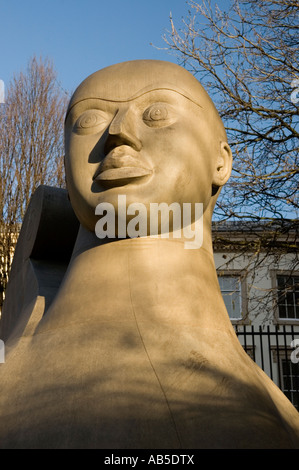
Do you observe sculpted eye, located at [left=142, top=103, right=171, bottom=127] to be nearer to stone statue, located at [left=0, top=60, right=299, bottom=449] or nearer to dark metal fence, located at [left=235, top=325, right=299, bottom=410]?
stone statue, located at [left=0, top=60, right=299, bottom=449]

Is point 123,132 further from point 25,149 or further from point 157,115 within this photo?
point 25,149

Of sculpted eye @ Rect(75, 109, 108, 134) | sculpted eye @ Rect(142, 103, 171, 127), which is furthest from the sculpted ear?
sculpted eye @ Rect(75, 109, 108, 134)

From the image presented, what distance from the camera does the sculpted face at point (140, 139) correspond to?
136 inches

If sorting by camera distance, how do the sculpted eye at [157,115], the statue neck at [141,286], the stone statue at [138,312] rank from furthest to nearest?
the sculpted eye at [157,115] < the statue neck at [141,286] < the stone statue at [138,312]

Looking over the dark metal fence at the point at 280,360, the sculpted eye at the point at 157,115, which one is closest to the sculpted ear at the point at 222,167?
the sculpted eye at the point at 157,115

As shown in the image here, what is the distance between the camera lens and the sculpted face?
11.3 ft

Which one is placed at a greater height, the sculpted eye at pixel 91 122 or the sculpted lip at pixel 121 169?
the sculpted eye at pixel 91 122

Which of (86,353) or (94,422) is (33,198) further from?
(94,422)

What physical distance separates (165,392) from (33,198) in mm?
2538

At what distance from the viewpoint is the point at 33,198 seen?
4.82m

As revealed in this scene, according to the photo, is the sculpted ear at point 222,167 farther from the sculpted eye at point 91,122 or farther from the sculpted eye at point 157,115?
the sculpted eye at point 91,122

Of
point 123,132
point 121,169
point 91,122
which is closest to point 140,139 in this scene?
point 123,132
